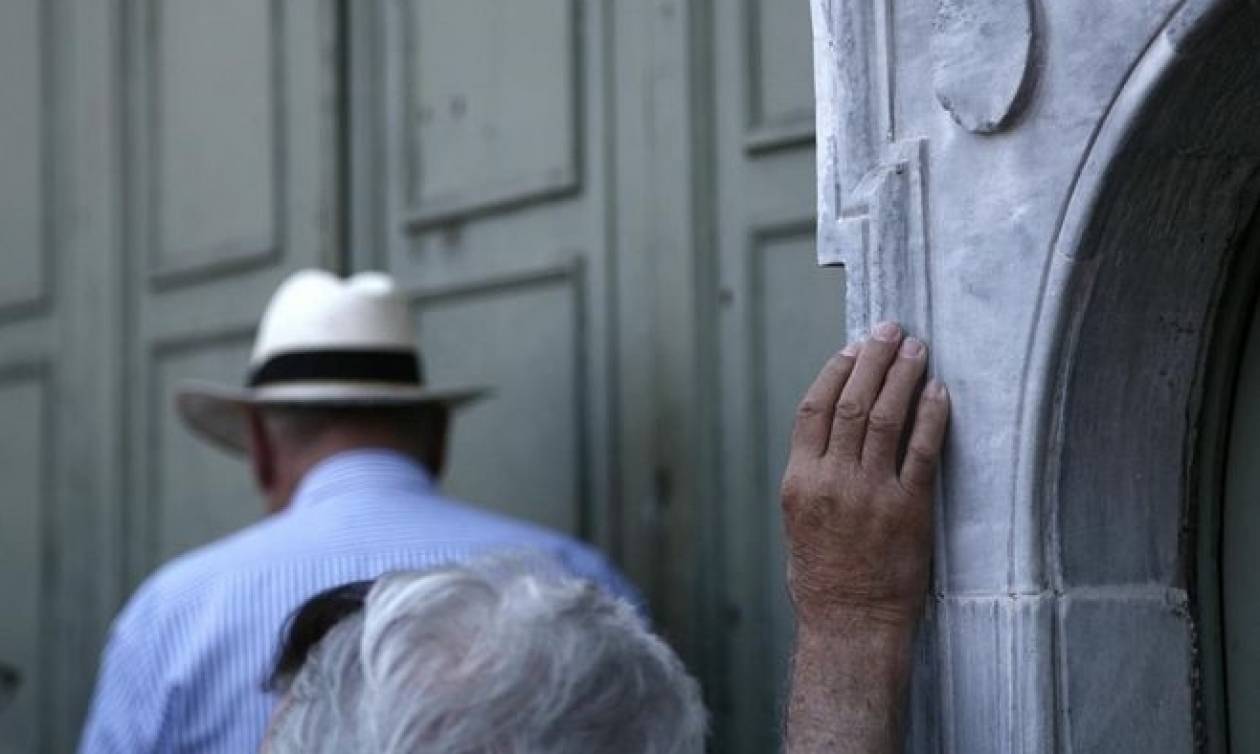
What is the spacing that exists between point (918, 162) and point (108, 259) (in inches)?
114

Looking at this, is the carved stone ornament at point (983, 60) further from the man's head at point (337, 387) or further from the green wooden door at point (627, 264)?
the man's head at point (337, 387)

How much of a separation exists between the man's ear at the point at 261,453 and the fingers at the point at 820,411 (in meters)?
1.82

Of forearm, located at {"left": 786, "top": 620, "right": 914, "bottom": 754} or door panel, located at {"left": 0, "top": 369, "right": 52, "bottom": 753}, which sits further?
door panel, located at {"left": 0, "top": 369, "right": 52, "bottom": 753}

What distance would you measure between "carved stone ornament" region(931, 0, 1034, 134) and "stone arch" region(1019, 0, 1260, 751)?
0.34 ft

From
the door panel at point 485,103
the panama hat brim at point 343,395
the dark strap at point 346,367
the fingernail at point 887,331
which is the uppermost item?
the door panel at point 485,103

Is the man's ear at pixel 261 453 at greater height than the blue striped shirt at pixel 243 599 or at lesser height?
greater

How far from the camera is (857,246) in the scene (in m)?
2.23

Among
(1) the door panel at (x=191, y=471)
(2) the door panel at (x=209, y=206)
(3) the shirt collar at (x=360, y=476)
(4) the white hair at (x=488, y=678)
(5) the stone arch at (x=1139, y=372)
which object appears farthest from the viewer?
(1) the door panel at (x=191, y=471)

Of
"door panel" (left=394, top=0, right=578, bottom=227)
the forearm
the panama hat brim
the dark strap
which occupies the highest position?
"door panel" (left=394, top=0, right=578, bottom=227)

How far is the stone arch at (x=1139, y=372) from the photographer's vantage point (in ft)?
6.61

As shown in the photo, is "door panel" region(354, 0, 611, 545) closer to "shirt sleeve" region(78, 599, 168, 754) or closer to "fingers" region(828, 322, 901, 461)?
"shirt sleeve" region(78, 599, 168, 754)

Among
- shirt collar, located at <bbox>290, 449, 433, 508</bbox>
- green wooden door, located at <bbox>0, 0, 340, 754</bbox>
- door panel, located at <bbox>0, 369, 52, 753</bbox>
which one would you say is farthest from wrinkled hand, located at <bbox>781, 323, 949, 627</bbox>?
door panel, located at <bbox>0, 369, 52, 753</bbox>

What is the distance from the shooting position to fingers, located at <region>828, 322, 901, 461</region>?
2109mm

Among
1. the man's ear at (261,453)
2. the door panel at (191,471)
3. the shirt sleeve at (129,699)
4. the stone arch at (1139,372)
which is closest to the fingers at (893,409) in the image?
the stone arch at (1139,372)
